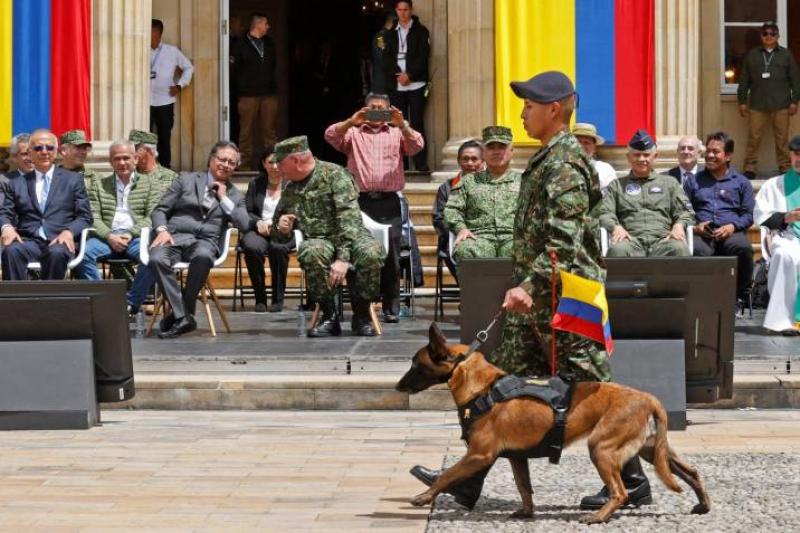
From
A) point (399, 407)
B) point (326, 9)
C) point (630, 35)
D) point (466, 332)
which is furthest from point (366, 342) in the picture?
point (326, 9)

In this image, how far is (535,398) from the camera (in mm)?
7391

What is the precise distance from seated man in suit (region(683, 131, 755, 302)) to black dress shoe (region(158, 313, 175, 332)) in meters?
4.42

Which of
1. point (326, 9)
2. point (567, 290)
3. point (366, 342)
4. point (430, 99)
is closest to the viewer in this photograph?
point (567, 290)

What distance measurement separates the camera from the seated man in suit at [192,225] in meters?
14.6

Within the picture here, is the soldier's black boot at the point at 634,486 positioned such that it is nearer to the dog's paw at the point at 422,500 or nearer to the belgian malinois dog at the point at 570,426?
the belgian malinois dog at the point at 570,426

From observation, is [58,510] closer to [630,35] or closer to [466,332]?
[466,332]

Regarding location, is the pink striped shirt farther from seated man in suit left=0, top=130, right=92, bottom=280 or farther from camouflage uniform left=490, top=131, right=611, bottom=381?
camouflage uniform left=490, top=131, right=611, bottom=381

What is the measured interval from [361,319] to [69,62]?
5.69 m

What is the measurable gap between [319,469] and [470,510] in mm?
1487

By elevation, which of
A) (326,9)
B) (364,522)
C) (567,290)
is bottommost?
(364,522)

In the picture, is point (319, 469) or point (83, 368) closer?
point (319, 469)

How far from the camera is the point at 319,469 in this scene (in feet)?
29.8

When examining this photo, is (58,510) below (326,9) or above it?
below

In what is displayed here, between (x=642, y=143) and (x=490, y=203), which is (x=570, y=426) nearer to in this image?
(x=490, y=203)
